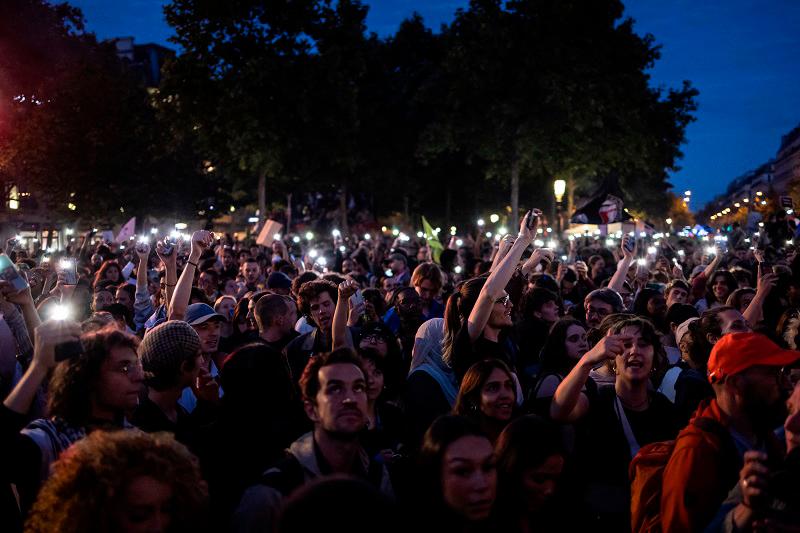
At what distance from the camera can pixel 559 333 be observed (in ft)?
17.4

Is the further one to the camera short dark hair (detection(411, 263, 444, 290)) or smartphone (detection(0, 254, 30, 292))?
short dark hair (detection(411, 263, 444, 290))

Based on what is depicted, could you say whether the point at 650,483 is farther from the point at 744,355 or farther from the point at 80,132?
the point at 80,132

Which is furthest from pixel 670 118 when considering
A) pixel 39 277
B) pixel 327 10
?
pixel 39 277

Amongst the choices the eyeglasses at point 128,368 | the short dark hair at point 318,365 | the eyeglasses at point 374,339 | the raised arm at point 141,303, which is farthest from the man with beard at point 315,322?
the raised arm at point 141,303

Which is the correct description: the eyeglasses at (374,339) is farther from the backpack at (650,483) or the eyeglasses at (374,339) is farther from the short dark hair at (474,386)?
the backpack at (650,483)

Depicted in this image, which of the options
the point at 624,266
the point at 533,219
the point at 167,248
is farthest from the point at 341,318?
the point at 624,266

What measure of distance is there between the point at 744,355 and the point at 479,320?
186 cm

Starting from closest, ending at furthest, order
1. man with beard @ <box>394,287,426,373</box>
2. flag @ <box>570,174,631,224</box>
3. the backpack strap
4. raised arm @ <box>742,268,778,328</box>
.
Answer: the backpack strap
raised arm @ <box>742,268,778,328</box>
man with beard @ <box>394,287,426,373</box>
flag @ <box>570,174,631,224</box>

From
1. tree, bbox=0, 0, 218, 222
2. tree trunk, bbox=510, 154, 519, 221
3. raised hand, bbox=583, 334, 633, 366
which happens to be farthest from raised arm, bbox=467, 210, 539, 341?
tree, bbox=0, 0, 218, 222

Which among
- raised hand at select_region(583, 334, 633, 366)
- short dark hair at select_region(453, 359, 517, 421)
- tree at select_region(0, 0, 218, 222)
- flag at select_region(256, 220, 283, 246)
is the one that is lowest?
Answer: short dark hair at select_region(453, 359, 517, 421)

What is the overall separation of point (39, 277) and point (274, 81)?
2474 centimetres

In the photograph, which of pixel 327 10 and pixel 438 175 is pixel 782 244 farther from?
pixel 438 175

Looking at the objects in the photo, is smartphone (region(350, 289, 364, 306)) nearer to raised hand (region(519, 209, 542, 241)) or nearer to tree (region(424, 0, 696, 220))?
raised hand (region(519, 209, 542, 241))

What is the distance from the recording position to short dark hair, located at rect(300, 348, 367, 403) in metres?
3.63
